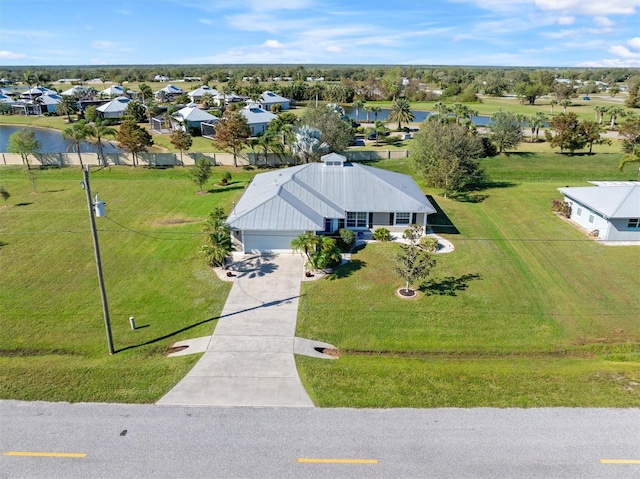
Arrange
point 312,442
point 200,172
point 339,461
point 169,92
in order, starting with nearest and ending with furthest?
point 339,461
point 312,442
point 200,172
point 169,92

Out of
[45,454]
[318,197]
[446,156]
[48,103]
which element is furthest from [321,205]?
[48,103]

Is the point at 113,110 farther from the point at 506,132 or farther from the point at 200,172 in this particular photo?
the point at 506,132

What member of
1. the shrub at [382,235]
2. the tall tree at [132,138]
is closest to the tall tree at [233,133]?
the tall tree at [132,138]

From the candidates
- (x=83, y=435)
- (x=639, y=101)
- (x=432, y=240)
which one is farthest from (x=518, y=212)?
(x=639, y=101)

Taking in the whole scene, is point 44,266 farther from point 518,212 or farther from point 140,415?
point 518,212

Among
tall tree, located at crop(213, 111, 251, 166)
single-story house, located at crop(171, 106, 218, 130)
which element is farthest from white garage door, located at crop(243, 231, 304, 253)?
single-story house, located at crop(171, 106, 218, 130)

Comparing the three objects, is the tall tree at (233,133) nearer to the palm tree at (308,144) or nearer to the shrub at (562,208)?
the palm tree at (308,144)
